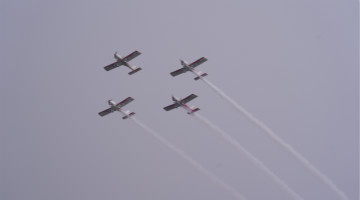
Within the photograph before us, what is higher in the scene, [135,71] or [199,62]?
[199,62]

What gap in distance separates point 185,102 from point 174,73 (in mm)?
3463

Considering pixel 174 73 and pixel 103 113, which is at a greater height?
pixel 174 73

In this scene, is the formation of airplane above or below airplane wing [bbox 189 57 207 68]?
below

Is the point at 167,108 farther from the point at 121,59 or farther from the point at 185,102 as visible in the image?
the point at 121,59

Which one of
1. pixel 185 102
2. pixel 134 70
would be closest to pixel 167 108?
pixel 185 102

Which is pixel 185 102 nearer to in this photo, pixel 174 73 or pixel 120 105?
pixel 174 73

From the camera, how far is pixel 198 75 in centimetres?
5869

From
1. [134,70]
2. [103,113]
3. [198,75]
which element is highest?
[198,75]

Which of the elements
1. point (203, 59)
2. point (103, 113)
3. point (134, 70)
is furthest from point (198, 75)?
point (103, 113)

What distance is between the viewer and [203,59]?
192 ft

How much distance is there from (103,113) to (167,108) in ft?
22.9

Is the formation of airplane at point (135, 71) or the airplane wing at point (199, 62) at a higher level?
the airplane wing at point (199, 62)

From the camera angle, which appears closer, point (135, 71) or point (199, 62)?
point (135, 71)

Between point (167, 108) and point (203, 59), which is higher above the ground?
point (203, 59)
